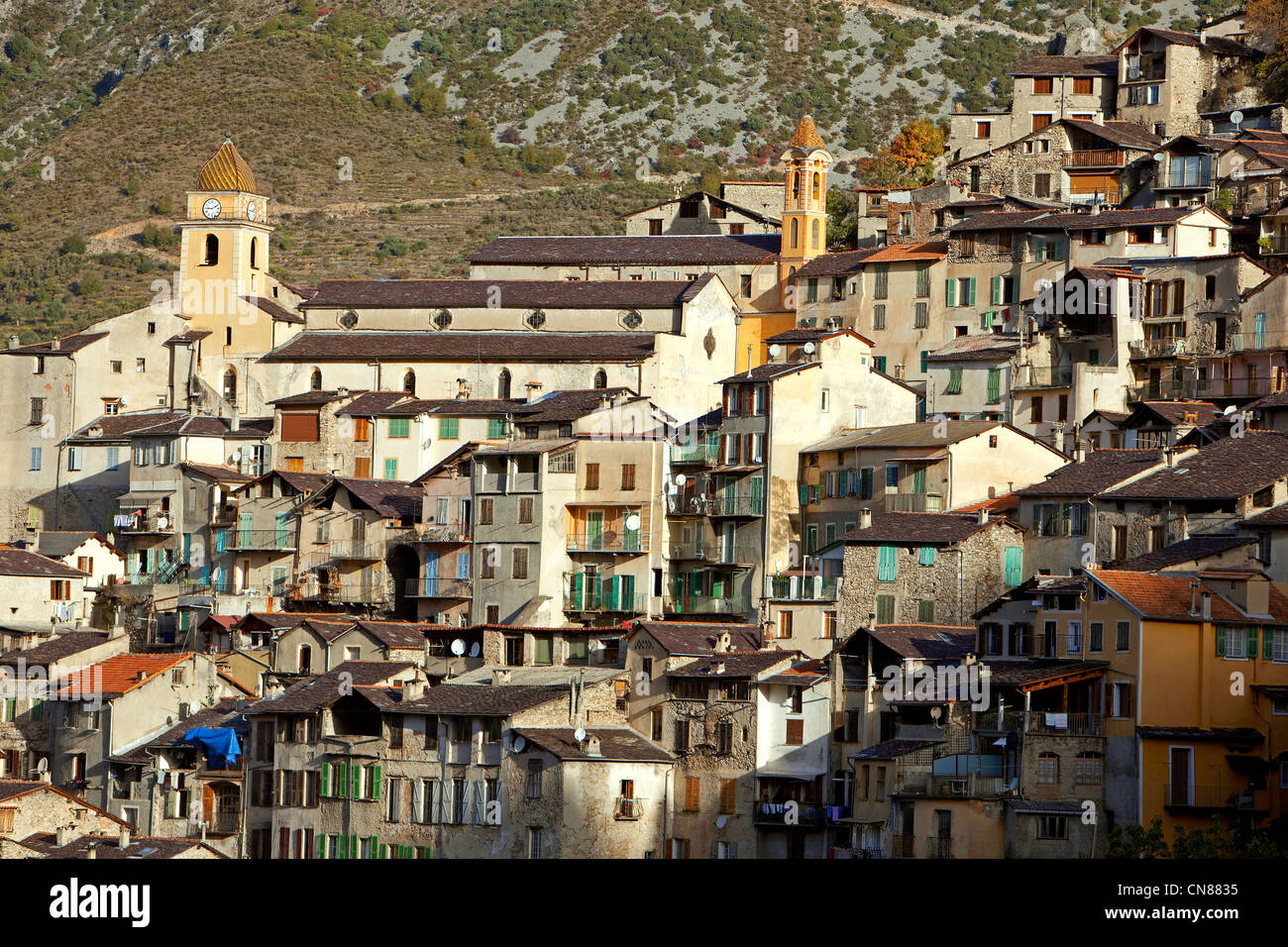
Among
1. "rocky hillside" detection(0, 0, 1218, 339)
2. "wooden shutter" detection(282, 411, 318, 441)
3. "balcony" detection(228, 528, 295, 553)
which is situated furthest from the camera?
"rocky hillside" detection(0, 0, 1218, 339)

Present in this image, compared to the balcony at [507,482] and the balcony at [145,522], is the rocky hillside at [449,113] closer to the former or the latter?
the balcony at [145,522]

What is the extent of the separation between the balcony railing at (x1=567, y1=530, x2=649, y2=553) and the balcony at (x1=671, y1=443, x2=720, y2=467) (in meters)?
3.40

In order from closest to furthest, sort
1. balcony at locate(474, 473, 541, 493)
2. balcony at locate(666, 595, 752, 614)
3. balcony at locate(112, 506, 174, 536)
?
1. balcony at locate(666, 595, 752, 614)
2. balcony at locate(474, 473, 541, 493)
3. balcony at locate(112, 506, 174, 536)

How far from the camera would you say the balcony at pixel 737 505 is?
247ft

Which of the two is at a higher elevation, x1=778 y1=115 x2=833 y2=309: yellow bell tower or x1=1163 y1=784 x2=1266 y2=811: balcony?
x1=778 y1=115 x2=833 y2=309: yellow bell tower

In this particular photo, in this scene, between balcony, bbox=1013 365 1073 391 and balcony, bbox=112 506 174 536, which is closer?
balcony, bbox=1013 365 1073 391

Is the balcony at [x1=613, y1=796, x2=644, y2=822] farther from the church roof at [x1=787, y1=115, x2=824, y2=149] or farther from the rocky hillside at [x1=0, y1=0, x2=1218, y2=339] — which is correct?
the rocky hillside at [x1=0, y1=0, x2=1218, y2=339]

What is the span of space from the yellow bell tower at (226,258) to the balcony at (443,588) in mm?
23917

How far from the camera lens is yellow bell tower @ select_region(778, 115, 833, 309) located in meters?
98.7

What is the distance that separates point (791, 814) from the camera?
58.4 m

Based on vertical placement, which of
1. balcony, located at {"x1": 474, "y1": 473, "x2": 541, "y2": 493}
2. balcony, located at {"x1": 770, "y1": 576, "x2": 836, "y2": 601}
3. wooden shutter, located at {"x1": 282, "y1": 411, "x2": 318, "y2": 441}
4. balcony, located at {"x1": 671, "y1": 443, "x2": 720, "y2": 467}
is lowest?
balcony, located at {"x1": 770, "y1": 576, "x2": 836, "y2": 601}

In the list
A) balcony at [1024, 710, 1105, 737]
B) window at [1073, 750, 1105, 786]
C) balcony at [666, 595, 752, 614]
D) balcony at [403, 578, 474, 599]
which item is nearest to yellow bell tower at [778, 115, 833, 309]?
balcony at [666, 595, 752, 614]

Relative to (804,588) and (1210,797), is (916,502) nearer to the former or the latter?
(804,588)

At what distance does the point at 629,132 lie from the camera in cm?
17475
